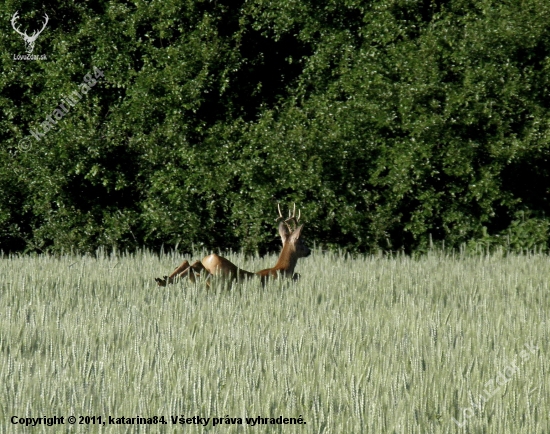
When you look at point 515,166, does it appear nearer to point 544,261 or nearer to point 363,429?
point 544,261

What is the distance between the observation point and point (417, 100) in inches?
400

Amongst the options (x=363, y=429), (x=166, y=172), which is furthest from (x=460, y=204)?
(x=363, y=429)

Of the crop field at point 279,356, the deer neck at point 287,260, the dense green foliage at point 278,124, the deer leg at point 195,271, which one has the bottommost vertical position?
the crop field at point 279,356

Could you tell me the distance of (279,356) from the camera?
4145mm

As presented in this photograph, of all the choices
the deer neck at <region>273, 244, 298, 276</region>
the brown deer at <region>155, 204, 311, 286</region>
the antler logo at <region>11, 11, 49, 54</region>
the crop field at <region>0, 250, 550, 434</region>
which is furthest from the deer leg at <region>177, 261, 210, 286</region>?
the antler logo at <region>11, 11, 49, 54</region>
